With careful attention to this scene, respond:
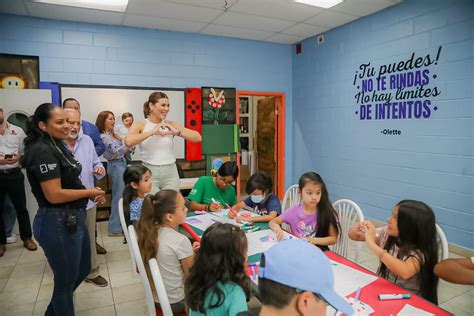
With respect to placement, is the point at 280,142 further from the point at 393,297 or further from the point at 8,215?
the point at 393,297

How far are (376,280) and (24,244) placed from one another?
3.90 m

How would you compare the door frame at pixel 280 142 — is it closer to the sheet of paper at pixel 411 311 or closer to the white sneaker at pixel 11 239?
the white sneaker at pixel 11 239

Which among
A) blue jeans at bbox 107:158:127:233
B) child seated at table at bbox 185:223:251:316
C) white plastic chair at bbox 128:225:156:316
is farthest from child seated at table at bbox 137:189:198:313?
blue jeans at bbox 107:158:127:233

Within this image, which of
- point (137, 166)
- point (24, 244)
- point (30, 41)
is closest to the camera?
point (137, 166)

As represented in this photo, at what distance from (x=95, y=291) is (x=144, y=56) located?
348cm

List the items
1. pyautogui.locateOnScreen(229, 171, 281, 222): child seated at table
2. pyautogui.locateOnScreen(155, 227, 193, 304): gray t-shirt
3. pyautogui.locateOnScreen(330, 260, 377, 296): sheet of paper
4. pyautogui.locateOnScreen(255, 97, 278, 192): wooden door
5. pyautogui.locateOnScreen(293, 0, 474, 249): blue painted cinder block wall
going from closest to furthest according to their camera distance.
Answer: pyautogui.locateOnScreen(330, 260, 377, 296): sheet of paper → pyautogui.locateOnScreen(155, 227, 193, 304): gray t-shirt → pyautogui.locateOnScreen(229, 171, 281, 222): child seated at table → pyautogui.locateOnScreen(293, 0, 474, 249): blue painted cinder block wall → pyautogui.locateOnScreen(255, 97, 278, 192): wooden door

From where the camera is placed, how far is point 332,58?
5.09 metres

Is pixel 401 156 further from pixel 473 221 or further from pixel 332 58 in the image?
pixel 332 58

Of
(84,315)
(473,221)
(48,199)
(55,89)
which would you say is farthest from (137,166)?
(473,221)

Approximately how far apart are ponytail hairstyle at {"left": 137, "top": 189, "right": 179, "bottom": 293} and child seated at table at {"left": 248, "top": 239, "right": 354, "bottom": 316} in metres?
1.00

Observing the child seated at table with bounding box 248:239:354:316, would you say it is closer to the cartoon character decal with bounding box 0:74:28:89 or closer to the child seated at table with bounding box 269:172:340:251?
the child seated at table with bounding box 269:172:340:251

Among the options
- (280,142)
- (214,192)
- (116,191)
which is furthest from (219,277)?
(280,142)

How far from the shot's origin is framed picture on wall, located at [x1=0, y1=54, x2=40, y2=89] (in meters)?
4.25

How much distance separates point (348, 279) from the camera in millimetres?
1541
